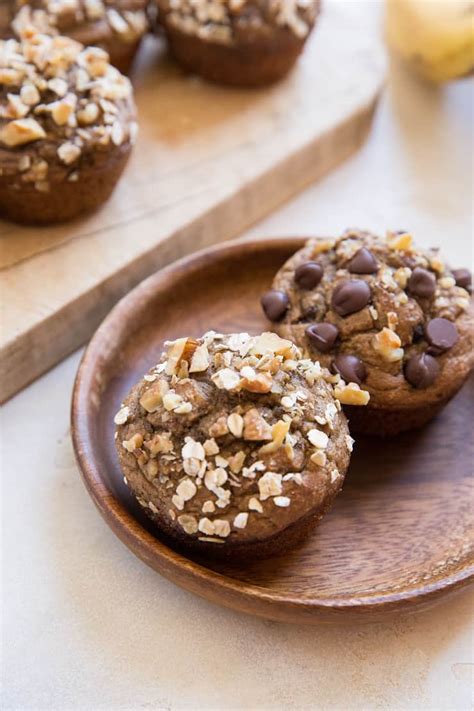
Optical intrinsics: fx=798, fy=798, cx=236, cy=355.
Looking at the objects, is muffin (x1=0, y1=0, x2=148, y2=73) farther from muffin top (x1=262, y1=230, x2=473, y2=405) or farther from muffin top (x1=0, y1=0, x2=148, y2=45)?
muffin top (x1=262, y1=230, x2=473, y2=405)

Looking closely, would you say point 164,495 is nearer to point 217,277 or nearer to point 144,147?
point 217,277

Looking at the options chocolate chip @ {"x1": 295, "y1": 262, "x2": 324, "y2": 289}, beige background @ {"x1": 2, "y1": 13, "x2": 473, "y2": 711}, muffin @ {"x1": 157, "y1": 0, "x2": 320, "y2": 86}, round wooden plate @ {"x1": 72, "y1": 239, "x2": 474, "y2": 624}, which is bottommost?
beige background @ {"x1": 2, "y1": 13, "x2": 473, "y2": 711}

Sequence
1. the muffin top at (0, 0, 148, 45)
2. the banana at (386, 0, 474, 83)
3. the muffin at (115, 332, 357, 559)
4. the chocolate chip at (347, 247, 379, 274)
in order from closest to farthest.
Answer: the muffin at (115, 332, 357, 559), the chocolate chip at (347, 247, 379, 274), the muffin top at (0, 0, 148, 45), the banana at (386, 0, 474, 83)

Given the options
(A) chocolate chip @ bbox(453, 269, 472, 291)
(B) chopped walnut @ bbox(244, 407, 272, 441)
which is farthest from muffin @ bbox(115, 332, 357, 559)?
(A) chocolate chip @ bbox(453, 269, 472, 291)

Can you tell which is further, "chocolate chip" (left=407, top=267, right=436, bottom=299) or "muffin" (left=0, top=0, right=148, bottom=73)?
"muffin" (left=0, top=0, right=148, bottom=73)

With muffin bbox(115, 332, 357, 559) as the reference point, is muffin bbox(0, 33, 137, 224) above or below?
above

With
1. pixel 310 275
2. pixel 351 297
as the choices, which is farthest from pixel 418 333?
pixel 310 275

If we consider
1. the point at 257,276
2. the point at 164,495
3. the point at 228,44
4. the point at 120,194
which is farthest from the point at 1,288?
the point at 228,44
